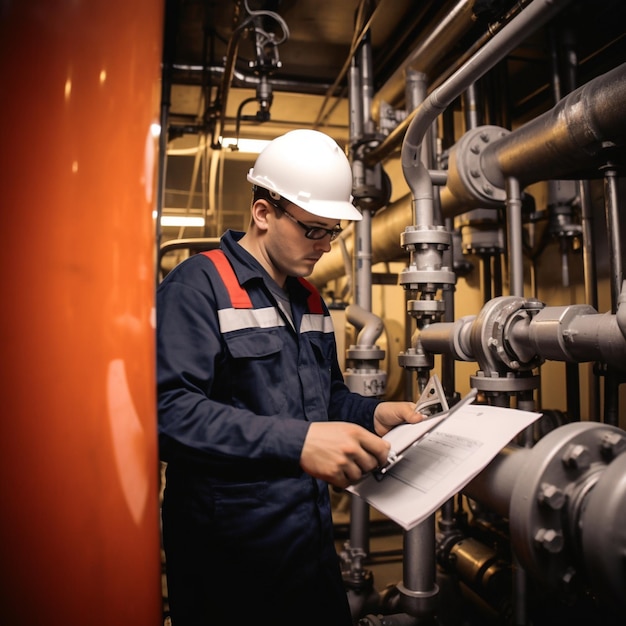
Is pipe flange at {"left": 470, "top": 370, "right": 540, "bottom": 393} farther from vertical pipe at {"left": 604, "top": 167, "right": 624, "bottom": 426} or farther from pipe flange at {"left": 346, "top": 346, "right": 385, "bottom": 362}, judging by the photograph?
pipe flange at {"left": 346, "top": 346, "right": 385, "bottom": 362}

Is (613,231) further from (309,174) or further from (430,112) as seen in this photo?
(309,174)

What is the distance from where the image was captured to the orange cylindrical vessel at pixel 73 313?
1.47 feet

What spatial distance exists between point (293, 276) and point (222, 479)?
51 centimetres

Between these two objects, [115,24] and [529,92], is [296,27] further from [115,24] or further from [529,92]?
[115,24]

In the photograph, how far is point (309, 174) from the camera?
111cm

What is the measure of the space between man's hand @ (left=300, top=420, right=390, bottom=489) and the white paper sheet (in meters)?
0.04

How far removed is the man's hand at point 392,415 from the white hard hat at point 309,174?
0.43m

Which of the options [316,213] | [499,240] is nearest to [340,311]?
[499,240]

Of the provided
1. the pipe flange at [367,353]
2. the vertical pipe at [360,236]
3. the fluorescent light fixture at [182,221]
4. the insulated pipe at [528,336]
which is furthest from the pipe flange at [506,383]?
the fluorescent light fixture at [182,221]

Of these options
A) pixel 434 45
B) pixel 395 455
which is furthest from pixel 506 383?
pixel 434 45

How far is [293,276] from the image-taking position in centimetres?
123

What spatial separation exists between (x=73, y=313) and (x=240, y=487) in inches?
24.9

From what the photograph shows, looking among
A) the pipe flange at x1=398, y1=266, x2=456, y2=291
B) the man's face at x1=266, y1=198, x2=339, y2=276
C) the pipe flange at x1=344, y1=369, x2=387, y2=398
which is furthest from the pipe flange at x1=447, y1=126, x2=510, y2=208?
the pipe flange at x1=344, y1=369, x2=387, y2=398

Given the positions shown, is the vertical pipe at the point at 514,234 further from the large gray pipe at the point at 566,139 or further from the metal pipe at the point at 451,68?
the metal pipe at the point at 451,68
